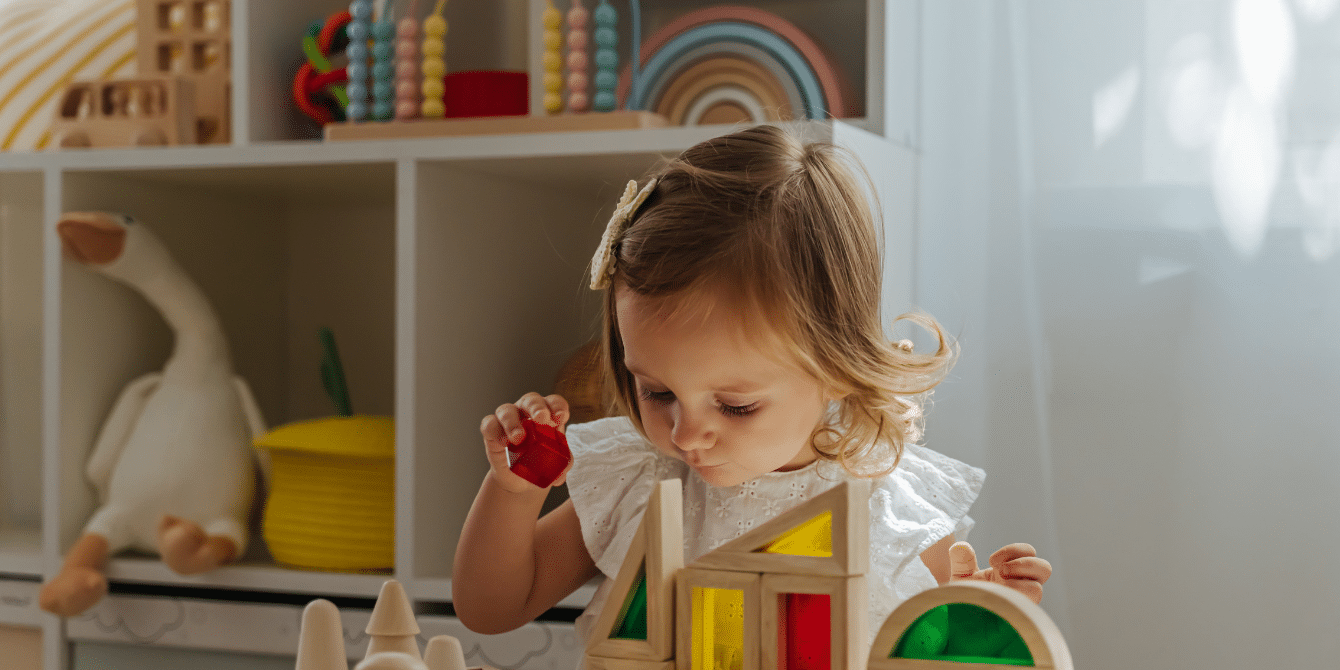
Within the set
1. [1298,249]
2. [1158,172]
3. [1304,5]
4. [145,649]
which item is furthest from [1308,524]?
[145,649]

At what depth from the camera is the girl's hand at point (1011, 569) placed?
1.92 ft

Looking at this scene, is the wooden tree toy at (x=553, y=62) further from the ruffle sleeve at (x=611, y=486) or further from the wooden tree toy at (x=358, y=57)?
the ruffle sleeve at (x=611, y=486)

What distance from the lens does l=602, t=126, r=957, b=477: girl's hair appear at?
2.03 feet

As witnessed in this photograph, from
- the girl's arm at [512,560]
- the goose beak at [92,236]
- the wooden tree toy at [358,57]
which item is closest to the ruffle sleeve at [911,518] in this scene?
the girl's arm at [512,560]

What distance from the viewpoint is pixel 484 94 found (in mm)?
1191

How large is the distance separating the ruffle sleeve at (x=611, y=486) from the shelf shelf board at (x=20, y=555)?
752 mm

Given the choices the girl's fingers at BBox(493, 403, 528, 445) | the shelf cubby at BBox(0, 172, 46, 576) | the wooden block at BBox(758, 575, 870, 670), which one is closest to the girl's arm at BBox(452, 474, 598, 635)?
the girl's fingers at BBox(493, 403, 528, 445)

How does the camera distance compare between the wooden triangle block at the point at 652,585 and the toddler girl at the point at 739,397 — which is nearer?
the wooden triangle block at the point at 652,585

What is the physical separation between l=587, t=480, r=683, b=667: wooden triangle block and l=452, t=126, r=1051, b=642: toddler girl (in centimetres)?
13

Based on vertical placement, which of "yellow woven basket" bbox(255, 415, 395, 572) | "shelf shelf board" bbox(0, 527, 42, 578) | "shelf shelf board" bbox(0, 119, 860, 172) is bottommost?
"shelf shelf board" bbox(0, 527, 42, 578)

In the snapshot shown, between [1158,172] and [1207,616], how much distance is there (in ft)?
1.52

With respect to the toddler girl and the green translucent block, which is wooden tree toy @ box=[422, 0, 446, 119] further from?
the green translucent block

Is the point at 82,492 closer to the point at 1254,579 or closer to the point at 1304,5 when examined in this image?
the point at 1254,579

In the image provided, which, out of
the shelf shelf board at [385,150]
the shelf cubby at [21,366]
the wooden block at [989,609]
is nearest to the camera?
the wooden block at [989,609]
